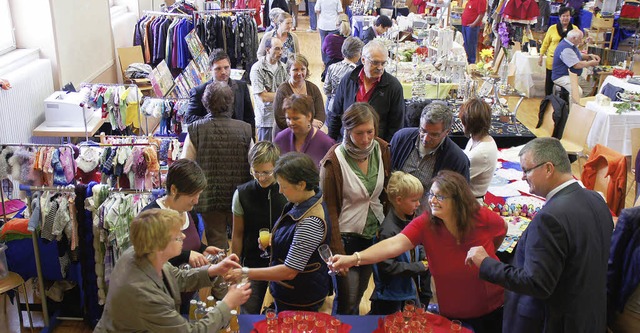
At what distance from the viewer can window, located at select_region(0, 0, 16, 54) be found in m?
5.80

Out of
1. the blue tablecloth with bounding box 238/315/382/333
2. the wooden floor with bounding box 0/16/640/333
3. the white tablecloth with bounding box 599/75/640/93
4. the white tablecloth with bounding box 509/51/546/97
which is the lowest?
the wooden floor with bounding box 0/16/640/333

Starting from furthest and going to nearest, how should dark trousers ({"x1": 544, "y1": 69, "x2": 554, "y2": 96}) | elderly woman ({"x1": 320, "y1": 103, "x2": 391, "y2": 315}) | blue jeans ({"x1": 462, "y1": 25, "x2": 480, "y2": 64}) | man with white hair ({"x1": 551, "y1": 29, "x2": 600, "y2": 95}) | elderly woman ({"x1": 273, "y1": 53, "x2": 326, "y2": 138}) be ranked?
blue jeans ({"x1": 462, "y1": 25, "x2": 480, "y2": 64}), dark trousers ({"x1": 544, "y1": 69, "x2": 554, "y2": 96}), man with white hair ({"x1": 551, "y1": 29, "x2": 600, "y2": 95}), elderly woman ({"x1": 273, "y1": 53, "x2": 326, "y2": 138}), elderly woman ({"x1": 320, "y1": 103, "x2": 391, "y2": 315})

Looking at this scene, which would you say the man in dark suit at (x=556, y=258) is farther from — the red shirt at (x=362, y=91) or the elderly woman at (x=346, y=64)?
the elderly woman at (x=346, y=64)

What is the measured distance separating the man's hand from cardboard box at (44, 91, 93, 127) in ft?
13.6

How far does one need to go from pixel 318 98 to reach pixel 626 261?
2605 mm

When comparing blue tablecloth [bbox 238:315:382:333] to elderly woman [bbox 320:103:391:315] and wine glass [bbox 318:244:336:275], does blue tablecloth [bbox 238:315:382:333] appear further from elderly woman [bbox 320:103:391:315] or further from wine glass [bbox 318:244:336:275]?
elderly woman [bbox 320:103:391:315]

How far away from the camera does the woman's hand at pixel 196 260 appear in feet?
9.51

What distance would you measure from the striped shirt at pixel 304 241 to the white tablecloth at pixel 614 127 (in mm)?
4847

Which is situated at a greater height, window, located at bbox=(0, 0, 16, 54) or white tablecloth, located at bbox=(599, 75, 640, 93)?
window, located at bbox=(0, 0, 16, 54)

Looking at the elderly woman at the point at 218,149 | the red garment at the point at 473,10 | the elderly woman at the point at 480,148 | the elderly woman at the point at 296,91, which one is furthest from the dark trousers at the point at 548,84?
the elderly woman at the point at 218,149

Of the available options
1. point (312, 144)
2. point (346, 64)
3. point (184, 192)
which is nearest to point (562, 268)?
point (184, 192)

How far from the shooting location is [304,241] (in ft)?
9.11

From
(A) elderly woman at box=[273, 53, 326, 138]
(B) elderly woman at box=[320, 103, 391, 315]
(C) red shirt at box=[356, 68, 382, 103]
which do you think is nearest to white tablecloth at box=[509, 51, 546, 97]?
(C) red shirt at box=[356, 68, 382, 103]

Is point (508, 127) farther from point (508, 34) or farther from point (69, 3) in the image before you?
point (508, 34)
